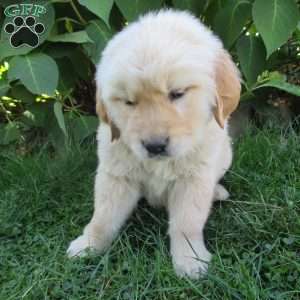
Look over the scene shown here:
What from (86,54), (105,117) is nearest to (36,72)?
(86,54)

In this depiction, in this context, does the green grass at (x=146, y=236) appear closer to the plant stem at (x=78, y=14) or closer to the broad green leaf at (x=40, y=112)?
the broad green leaf at (x=40, y=112)

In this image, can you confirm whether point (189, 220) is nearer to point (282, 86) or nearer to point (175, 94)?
point (175, 94)

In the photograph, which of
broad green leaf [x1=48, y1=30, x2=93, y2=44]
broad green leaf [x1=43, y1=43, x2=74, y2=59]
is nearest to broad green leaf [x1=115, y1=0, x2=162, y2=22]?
broad green leaf [x1=48, y1=30, x2=93, y2=44]

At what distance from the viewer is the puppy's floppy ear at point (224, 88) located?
3.05 m

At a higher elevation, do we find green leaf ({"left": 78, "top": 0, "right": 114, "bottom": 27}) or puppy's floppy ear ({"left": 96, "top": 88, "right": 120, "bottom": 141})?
green leaf ({"left": 78, "top": 0, "right": 114, "bottom": 27})

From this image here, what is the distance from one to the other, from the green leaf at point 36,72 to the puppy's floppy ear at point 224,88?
1.39 meters

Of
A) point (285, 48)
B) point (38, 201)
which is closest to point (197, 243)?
point (38, 201)

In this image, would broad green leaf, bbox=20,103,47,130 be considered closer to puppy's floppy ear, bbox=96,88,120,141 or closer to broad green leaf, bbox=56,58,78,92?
broad green leaf, bbox=56,58,78,92

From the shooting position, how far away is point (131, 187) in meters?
3.38

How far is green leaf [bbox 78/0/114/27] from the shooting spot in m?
3.88

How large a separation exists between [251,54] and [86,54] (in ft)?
4.00

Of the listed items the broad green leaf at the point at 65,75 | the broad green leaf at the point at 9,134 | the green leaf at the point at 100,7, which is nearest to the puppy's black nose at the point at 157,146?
the green leaf at the point at 100,7

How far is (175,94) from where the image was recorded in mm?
2871

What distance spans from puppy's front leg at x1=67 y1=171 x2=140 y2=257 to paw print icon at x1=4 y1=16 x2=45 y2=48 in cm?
139
